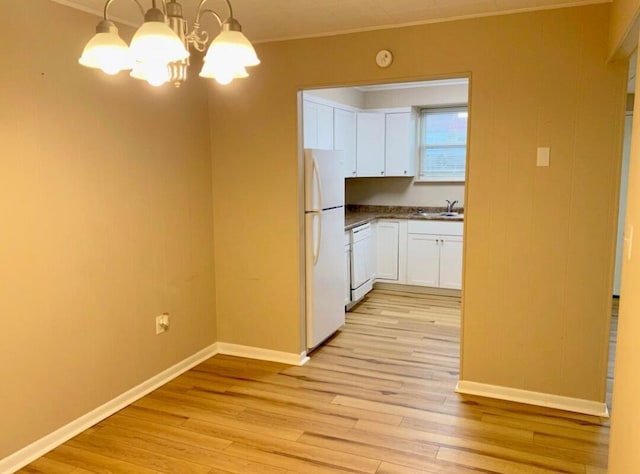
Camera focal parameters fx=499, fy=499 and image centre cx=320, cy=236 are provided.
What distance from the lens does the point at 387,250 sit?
6.00 meters

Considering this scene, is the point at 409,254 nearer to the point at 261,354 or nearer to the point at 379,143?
the point at 379,143

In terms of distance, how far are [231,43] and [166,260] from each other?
2.21 m

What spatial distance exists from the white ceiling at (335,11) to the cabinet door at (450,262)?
118 inches

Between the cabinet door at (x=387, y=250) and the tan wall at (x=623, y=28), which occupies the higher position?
the tan wall at (x=623, y=28)

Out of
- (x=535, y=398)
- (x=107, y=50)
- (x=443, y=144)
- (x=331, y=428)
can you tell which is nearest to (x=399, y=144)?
(x=443, y=144)

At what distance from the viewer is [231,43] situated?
5.39ft

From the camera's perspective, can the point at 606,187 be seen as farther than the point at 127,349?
No

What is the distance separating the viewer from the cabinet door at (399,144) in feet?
19.7

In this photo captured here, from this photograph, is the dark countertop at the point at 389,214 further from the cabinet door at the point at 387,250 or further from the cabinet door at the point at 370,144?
the cabinet door at the point at 370,144

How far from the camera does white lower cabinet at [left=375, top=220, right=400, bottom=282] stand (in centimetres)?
595

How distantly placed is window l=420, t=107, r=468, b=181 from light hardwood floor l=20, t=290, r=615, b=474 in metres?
2.94

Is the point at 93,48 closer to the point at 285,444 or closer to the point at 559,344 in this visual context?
the point at 285,444

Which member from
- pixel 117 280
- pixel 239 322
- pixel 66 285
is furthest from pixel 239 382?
pixel 66 285

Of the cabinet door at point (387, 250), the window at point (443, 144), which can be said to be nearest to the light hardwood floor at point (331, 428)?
the cabinet door at point (387, 250)
